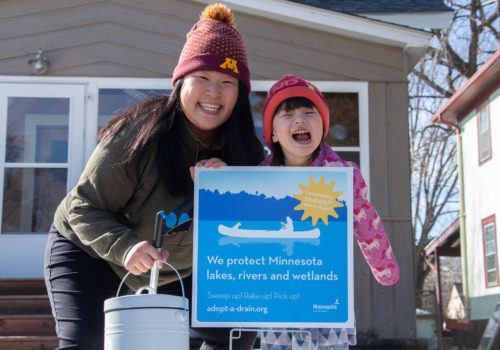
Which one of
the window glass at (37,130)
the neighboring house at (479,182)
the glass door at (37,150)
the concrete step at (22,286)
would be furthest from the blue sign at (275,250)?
the neighboring house at (479,182)

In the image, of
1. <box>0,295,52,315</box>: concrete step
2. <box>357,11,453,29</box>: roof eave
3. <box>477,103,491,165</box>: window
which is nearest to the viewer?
<box>0,295,52,315</box>: concrete step

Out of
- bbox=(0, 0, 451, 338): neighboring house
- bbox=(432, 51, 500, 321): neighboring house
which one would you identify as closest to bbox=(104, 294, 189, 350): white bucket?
bbox=(0, 0, 451, 338): neighboring house

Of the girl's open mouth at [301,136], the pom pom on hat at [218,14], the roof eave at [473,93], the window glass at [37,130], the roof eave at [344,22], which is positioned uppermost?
the roof eave at [473,93]

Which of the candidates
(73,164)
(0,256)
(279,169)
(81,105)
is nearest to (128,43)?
(81,105)

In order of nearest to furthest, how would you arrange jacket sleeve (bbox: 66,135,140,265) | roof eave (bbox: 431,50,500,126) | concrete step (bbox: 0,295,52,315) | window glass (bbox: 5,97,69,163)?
jacket sleeve (bbox: 66,135,140,265) → concrete step (bbox: 0,295,52,315) → window glass (bbox: 5,97,69,163) → roof eave (bbox: 431,50,500,126)

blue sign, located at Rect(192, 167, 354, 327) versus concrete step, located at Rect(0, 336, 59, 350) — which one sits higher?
blue sign, located at Rect(192, 167, 354, 327)

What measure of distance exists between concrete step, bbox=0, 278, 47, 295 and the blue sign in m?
4.63

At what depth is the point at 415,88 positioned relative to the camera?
1984 cm

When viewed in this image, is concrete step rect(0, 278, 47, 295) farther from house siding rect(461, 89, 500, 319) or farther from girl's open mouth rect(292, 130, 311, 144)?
house siding rect(461, 89, 500, 319)

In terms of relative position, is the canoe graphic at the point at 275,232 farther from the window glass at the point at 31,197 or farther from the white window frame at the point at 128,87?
the window glass at the point at 31,197

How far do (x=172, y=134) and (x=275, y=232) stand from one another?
0.77m

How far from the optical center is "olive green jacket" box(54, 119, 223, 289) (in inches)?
97.6

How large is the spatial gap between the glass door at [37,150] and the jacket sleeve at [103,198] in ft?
14.8

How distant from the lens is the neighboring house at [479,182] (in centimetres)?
1273
